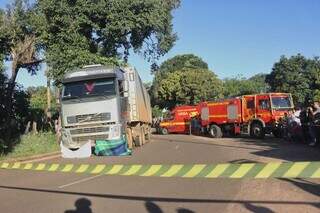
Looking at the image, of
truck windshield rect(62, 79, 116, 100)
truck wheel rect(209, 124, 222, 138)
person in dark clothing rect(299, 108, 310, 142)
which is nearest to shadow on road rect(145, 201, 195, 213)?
truck windshield rect(62, 79, 116, 100)

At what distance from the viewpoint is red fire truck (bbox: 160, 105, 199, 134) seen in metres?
51.1

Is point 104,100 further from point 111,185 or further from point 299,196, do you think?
point 299,196

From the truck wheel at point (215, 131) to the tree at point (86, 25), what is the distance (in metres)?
7.79

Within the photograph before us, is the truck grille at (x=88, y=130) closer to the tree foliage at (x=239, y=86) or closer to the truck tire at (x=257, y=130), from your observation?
the truck tire at (x=257, y=130)

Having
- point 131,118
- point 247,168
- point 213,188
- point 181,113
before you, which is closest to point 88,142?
point 131,118

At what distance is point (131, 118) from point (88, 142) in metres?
5.06

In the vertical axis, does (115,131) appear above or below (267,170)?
above

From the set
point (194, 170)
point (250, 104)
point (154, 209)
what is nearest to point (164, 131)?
point (250, 104)

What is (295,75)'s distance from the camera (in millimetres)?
89938

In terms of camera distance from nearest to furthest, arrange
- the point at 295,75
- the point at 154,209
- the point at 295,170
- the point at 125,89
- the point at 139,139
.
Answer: the point at 295,170, the point at 154,209, the point at 125,89, the point at 139,139, the point at 295,75

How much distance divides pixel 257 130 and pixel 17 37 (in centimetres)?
1551

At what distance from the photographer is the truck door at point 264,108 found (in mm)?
36312

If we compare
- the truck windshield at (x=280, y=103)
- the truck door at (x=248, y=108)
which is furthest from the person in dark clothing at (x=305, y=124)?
the truck door at (x=248, y=108)

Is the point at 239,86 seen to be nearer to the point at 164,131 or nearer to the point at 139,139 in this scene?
the point at 164,131
